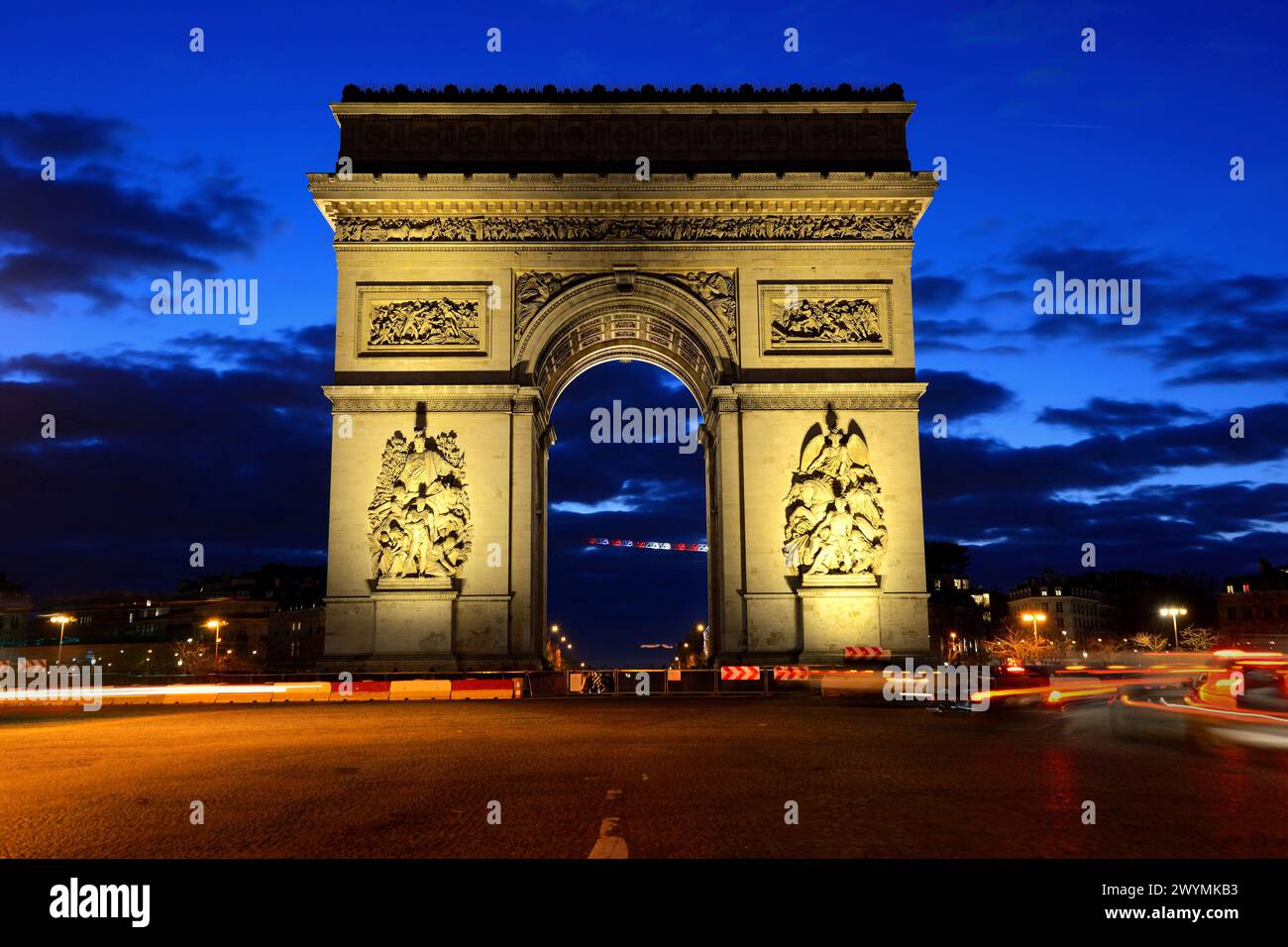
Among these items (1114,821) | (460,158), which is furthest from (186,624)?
(1114,821)

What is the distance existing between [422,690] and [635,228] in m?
14.0

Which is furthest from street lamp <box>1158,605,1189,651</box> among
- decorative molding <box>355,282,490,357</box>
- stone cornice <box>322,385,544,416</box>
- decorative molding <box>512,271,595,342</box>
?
decorative molding <box>355,282,490,357</box>

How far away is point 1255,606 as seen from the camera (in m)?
89.1

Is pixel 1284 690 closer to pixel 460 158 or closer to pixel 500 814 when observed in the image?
pixel 500 814

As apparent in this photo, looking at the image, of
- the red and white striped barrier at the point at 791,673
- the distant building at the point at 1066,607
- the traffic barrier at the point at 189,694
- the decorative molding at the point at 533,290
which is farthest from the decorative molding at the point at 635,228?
the distant building at the point at 1066,607

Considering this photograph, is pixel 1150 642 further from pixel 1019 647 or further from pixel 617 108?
pixel 617 108

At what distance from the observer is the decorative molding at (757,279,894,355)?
29.1 metres

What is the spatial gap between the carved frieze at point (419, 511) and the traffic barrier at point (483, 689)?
3112 millimetres

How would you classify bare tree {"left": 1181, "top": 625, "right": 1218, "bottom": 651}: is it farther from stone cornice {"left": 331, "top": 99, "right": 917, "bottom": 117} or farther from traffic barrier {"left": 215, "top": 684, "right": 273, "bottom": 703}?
traffic barrier {"left": 215, "top": 684, "right": 273, "bottom": 703}

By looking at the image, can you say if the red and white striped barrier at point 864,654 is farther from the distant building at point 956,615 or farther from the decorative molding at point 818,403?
the distant building at point 956,615

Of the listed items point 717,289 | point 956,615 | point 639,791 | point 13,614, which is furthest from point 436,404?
point 956,615

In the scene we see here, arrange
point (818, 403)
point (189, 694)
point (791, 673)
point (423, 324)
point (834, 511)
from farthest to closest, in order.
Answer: point (423, 324) < point (818, 403) < point (834, 511) < point (189, 694) < point (791, 673)

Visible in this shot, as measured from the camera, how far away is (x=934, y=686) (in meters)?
21.4

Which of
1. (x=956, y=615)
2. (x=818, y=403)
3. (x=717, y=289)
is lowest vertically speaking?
(x=956, y=615)
